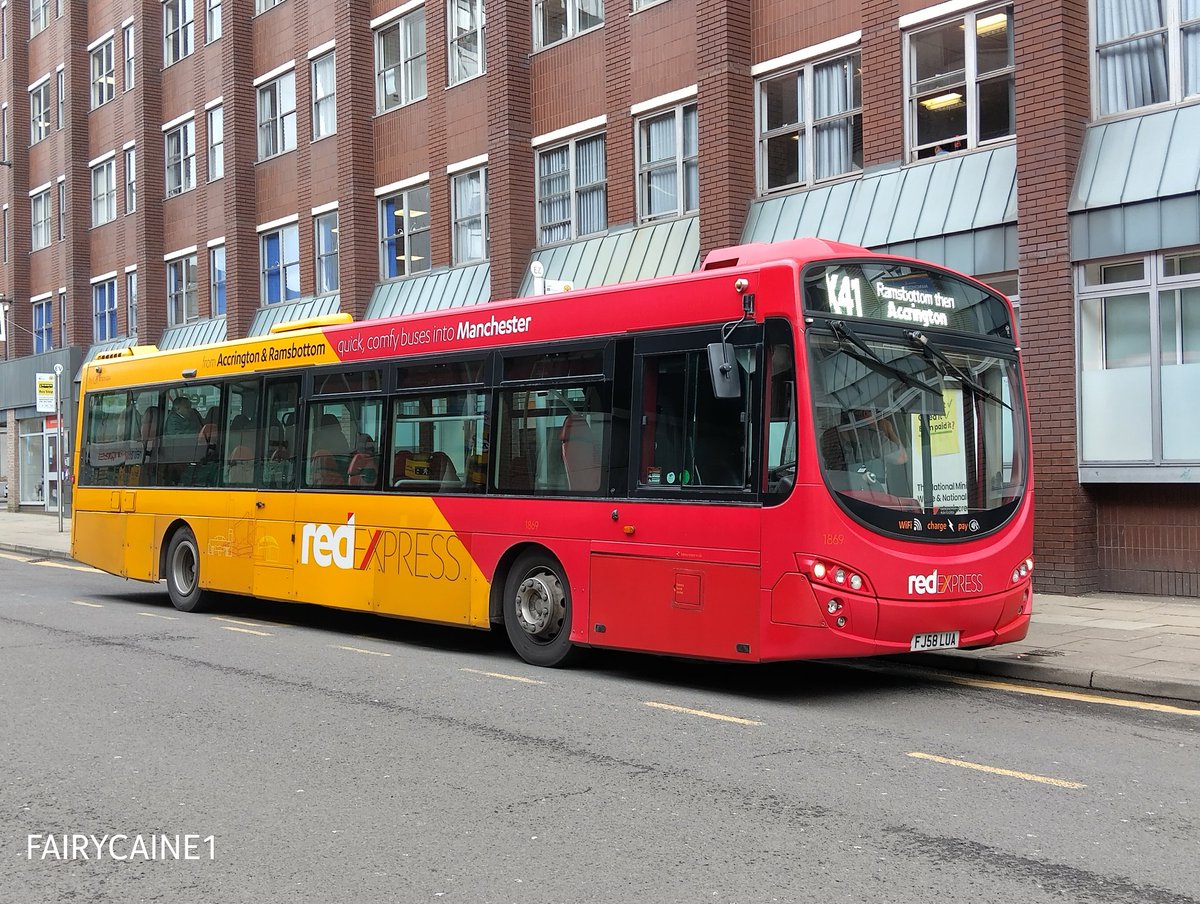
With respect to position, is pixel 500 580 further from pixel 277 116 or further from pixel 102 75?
pixel 102 75

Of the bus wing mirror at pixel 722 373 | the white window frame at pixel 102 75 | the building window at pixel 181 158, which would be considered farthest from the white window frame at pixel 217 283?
the bus wing mirror at pixel 722 373

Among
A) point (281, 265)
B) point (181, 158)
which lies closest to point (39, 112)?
point (181, 158)

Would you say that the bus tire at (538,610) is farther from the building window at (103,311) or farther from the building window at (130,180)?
the building window at (103,311)

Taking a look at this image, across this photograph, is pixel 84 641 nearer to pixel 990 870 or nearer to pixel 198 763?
pixel 198 763

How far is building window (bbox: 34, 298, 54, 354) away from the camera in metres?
40.0

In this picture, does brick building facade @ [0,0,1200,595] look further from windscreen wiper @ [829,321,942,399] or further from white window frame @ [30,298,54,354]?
windscreen wiper @ [829,321,942,399]

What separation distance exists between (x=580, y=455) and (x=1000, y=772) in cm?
443

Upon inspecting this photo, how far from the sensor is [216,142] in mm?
31672

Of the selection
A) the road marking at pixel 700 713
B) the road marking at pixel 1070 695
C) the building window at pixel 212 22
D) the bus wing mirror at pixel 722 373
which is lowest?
the road marking at pixel 1070 695

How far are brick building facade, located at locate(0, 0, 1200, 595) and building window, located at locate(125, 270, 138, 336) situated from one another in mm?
132

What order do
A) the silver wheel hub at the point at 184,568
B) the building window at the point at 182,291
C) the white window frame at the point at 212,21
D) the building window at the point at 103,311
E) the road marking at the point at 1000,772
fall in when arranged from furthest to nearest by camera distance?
the building window at the point at 103,311 → the building window at the point at 182,291 → the white window frame at the point at 212,21 → the silver wheel hub at the point at 184,568 → the road marking at the point at 1000,772

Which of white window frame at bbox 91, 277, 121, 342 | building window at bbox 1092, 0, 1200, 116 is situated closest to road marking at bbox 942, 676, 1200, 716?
building window at bbox 1092, 0, 1200, 116

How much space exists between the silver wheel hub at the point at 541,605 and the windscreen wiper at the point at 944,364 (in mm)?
3415

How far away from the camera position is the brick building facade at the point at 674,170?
13820 millimetres
